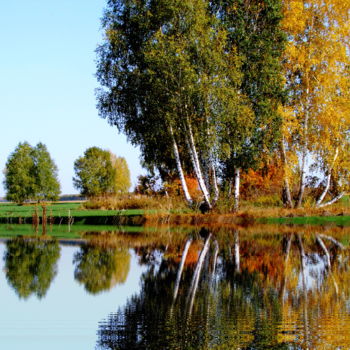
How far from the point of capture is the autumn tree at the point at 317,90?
35.3 m

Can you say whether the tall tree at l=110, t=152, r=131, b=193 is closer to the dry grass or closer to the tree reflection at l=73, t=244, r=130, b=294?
the dry grass

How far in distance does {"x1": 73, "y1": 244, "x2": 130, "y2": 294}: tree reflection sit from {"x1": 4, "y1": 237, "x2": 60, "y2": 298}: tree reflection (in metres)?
0.77

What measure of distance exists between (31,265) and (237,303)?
8.47 metres

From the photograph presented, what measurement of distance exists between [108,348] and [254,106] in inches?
1072

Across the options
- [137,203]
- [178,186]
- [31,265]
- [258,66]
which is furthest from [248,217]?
[31,265]

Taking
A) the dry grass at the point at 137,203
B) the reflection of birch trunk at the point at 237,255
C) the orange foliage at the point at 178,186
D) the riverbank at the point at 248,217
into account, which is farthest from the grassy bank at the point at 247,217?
the orange foliage at the point at 178,186

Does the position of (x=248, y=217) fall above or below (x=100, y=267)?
above

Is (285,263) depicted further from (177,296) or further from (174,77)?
(174,77)

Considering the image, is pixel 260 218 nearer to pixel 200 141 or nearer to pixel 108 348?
pixel 200 141

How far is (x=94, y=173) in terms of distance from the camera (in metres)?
110

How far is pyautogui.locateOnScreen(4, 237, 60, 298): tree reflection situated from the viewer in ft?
44.2

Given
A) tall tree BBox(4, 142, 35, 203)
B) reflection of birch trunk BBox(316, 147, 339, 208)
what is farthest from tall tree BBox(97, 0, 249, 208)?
tall tree BBox(4, 142, 35, 203)

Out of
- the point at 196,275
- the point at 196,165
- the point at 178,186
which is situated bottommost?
the point at 196,275

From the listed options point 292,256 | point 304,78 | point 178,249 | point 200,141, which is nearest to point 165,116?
point 200,141
